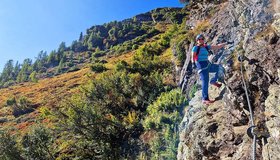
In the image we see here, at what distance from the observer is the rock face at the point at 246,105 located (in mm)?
6574

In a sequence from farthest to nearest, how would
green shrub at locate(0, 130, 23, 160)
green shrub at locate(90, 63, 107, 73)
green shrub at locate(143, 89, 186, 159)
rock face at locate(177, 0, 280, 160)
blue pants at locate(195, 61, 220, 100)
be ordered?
green shrub at locate(90, 63, 107, 73)
green shrub at locate(0, 130, 23, 160)
green shrub at locate(143, 89, 186, 159)
blue pants at locate(195, 61, 220, 100)
rock face at locate(177, 0, 280, 160)

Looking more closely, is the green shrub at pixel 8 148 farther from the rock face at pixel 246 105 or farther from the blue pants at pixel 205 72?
the blue pants at pixel 205 72

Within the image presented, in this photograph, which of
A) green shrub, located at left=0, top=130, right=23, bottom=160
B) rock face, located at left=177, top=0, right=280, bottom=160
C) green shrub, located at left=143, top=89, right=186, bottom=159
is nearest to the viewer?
rock face, located at left=177, top=0, right=280, bottom=160

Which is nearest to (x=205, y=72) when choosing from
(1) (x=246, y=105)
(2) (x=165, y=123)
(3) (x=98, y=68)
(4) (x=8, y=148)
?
(1) (x=246, y=105)

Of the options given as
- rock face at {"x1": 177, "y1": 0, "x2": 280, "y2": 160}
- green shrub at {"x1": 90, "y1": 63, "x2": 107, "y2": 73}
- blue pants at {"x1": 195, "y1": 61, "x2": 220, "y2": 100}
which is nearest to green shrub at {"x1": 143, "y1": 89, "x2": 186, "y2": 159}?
rock face at {"x1": 177, "y1": 0, "x2": 280, "y2": 160}

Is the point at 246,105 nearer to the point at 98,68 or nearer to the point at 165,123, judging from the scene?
the point at 165,123

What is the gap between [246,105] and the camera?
759 cm

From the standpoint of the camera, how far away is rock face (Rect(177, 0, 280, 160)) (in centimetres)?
657

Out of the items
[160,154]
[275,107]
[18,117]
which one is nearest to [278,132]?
[275,107]

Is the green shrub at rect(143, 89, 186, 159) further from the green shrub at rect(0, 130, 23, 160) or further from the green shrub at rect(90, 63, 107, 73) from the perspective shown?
the green shrub at rect(90, 63, 107, 73)

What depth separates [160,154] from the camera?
18969 mm

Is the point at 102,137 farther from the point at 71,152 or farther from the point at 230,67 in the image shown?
the point at 230,67

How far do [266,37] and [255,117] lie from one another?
2.15m

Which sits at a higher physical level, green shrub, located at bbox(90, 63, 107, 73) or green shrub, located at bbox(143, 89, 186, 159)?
green shrub, located at bbox(90, 63, 107, 73)
